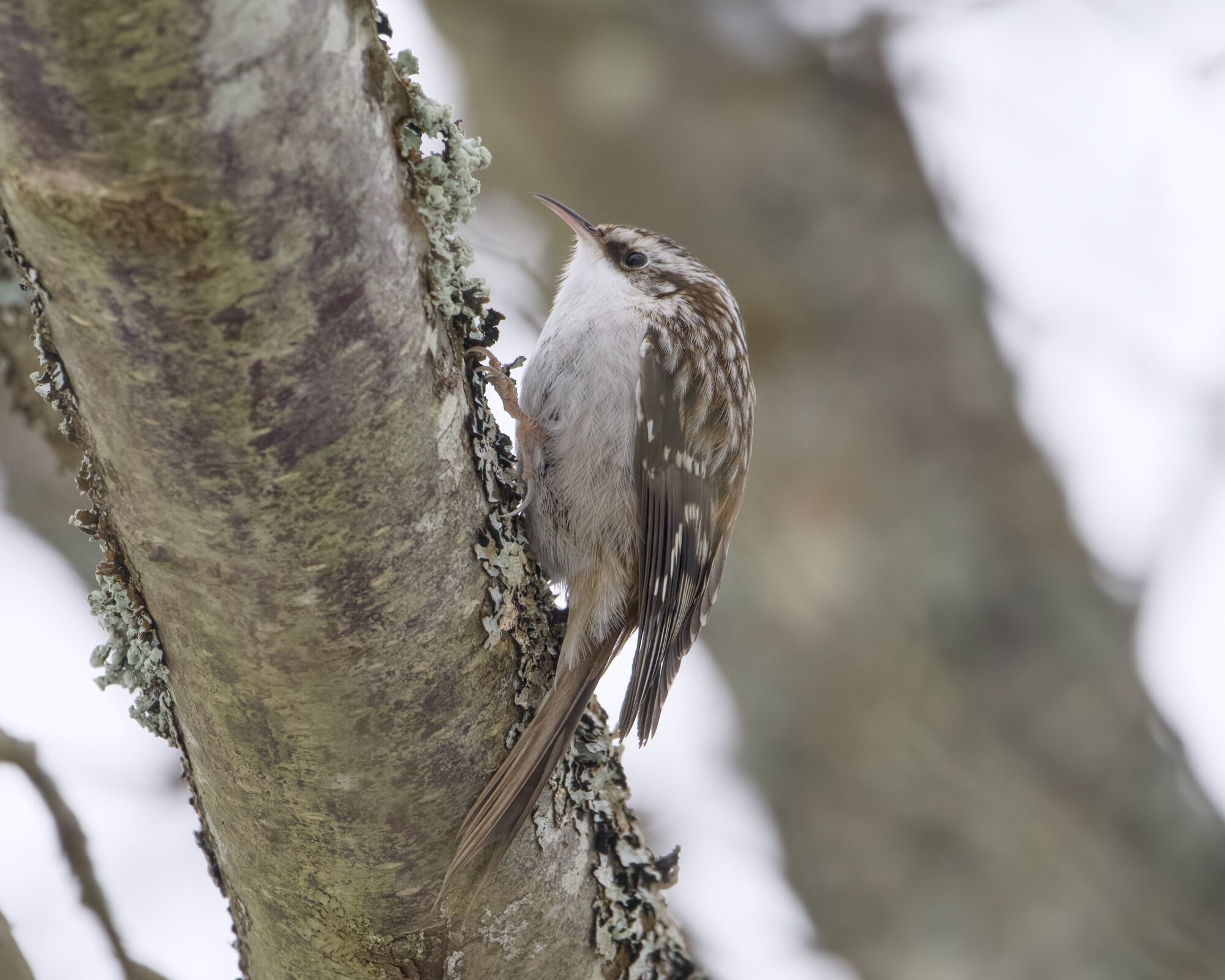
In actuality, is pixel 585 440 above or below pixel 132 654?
above

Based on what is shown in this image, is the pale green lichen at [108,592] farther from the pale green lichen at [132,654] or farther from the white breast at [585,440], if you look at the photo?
the white breast at [585,440]

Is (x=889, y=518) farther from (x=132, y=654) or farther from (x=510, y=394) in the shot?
(x=132, y=654)

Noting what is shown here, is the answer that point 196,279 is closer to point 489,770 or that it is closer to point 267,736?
point 267,736

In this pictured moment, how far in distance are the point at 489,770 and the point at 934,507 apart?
1.42m

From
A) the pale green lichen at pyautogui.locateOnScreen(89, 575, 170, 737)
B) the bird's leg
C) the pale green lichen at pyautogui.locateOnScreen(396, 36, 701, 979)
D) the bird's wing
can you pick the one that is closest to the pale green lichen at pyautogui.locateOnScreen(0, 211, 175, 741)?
the pale green lichen at pyautogui.locateOnScreen(89, 575, 170, 737)

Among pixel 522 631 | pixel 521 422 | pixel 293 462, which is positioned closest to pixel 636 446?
pixel 521 422

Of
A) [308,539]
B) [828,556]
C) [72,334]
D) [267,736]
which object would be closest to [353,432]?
[308,539]

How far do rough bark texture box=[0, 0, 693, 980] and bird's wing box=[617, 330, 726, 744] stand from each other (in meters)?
0.38

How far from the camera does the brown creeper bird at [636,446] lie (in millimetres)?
1875

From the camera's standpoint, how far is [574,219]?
7.13 ft

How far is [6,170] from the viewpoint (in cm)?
80

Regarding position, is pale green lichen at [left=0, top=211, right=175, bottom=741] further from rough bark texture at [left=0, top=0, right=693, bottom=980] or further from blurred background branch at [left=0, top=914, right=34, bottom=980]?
blurred background branch at [left=0, top=914, right=34, bottom=980]

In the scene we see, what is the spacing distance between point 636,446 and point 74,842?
1163 mm

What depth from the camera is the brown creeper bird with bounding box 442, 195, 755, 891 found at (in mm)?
1875
